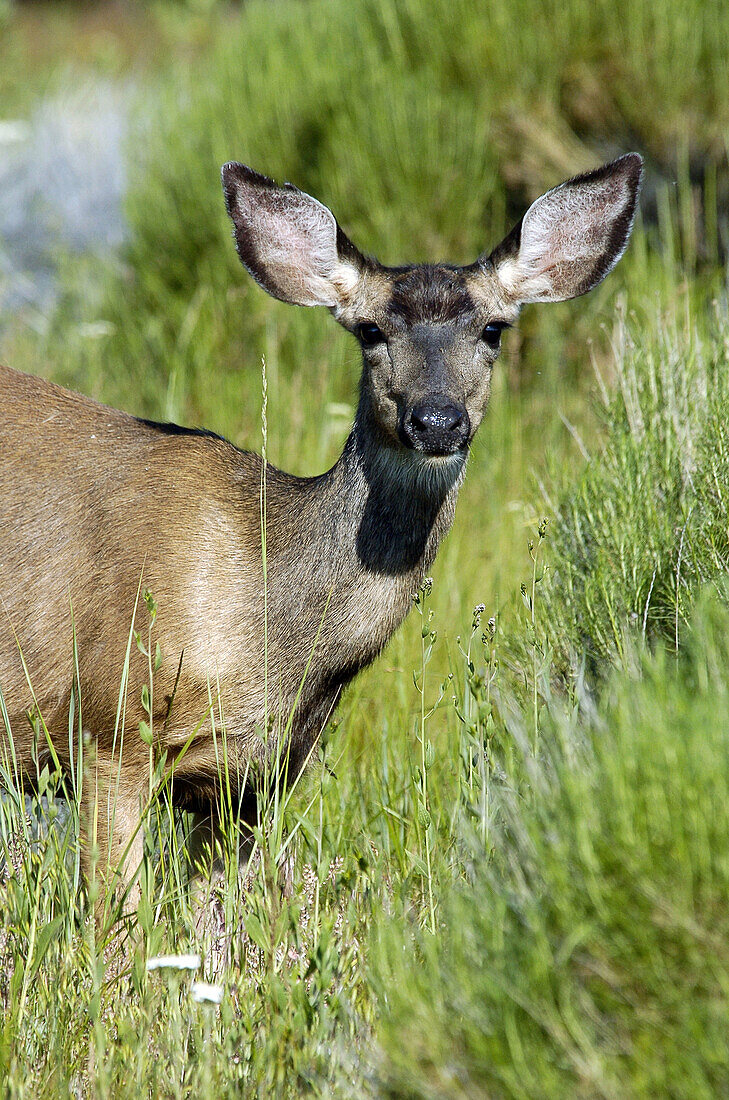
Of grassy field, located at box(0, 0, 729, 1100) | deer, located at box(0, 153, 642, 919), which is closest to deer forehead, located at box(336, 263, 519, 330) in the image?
deer, located at box(0, 153, 642, 919)

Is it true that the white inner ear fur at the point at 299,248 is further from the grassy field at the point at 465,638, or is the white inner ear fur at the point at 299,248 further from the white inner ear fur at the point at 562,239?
the grassy field at the point at 465,638

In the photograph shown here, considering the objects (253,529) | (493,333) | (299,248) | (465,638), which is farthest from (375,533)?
(465,638)

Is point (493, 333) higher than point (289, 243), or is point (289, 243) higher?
point (289, 243)

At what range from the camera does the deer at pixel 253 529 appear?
3.24 metres

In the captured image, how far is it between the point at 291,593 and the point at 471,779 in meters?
0.99

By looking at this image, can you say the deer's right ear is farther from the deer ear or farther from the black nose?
the black nose

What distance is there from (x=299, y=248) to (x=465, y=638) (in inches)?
58.8

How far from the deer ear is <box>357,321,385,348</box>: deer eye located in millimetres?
468

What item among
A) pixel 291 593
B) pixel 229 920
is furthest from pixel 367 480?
pixel 229 920

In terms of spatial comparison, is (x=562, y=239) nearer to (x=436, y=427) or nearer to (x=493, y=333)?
(x=493, y=333)

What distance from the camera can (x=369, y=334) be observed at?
3510mm

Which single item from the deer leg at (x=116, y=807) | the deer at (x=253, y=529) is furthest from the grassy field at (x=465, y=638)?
the deer at (x=253, y=529)

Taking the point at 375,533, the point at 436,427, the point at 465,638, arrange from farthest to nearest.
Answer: the point at 465,638
the point at 375,533
the point at 436,427

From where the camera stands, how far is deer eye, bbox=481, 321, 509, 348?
11.5ft
